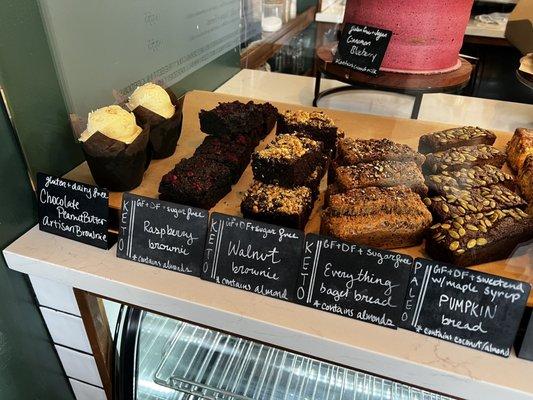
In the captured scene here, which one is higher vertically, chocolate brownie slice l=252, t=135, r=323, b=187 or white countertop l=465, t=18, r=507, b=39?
white countertop l=465, t=18, r=507, b=39

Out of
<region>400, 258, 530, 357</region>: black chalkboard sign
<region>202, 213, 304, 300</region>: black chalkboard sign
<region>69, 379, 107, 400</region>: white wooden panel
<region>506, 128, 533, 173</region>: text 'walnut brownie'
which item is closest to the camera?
<region>400, 258, 530, 357</region>: black chalkboard sign

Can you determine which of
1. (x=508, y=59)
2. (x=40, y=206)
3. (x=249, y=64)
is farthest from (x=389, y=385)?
(x=249, y=64)

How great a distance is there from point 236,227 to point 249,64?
4.50ft

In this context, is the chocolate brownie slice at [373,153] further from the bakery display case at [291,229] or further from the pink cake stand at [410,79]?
the pink cake stand at [410,79]

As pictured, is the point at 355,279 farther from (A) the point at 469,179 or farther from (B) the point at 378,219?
(A) the point at 469,179

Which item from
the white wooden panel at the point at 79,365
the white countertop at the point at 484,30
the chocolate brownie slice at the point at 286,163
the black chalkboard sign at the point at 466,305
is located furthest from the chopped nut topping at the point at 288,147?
the white wooden panel at the point at 79,365

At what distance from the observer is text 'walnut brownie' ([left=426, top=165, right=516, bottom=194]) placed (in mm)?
1086

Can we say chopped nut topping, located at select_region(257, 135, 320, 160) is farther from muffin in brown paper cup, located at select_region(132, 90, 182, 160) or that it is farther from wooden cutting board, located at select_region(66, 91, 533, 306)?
muffin in brown paper cup, located at select_region(132, 90, 182, 160)

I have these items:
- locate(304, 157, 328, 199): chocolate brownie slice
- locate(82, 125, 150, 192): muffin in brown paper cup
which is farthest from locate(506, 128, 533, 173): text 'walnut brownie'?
locate(82, 125, 150, 192): muffin in brown paper cup

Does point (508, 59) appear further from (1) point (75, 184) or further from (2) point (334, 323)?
(1) point (75, 184)

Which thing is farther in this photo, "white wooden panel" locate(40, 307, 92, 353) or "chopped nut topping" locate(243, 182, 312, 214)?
"white wooden panel" locate(40, 307, 92, 353)

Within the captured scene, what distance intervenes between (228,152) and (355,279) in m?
0.52

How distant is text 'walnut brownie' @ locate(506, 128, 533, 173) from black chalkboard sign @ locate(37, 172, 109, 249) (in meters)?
1.06

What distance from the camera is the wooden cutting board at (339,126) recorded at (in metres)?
0.95
